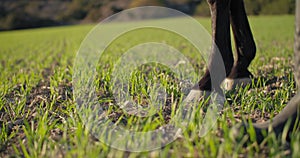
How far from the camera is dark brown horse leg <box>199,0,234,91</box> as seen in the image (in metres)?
2.67

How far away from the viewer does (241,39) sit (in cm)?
311

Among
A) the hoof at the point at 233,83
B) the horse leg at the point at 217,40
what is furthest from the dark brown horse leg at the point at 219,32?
the hoof at the point at 233,83

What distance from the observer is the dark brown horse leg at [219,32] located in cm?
267

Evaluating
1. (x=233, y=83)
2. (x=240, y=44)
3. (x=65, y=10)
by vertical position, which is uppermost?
(x=65, y=10)

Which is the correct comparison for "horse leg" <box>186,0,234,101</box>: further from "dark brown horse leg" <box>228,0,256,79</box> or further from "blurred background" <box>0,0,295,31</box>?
"blurred background" <box>0,0,295,31</box>

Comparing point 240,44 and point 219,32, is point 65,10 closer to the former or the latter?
point 240,44

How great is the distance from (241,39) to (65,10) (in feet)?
197

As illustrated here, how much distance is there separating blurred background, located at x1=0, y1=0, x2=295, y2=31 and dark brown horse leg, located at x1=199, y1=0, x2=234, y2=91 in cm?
3991

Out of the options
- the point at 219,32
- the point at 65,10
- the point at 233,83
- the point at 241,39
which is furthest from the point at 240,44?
the point at 65,10

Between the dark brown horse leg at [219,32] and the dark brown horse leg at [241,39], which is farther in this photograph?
the dark brown horse leg at [241,39]

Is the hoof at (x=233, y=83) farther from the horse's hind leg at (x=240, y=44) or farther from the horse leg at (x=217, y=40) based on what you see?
the horse leg at (x=217, y=40)

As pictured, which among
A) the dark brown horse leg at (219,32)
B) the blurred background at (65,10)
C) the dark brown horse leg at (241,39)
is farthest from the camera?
the blurred background at (65,10)

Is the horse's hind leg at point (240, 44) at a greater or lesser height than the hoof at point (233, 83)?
greater

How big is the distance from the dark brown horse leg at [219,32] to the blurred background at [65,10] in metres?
39.9
